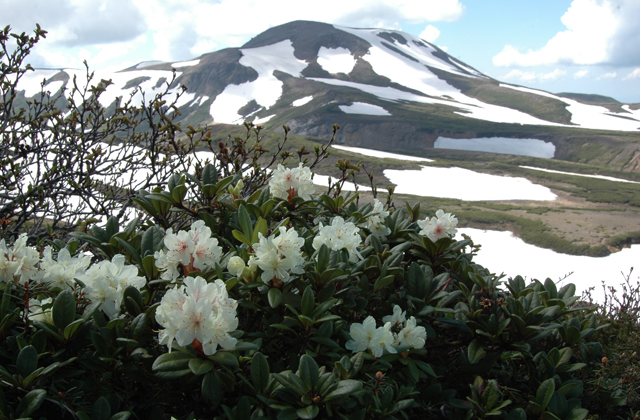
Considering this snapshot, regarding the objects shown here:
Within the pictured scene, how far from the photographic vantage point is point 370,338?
136cm

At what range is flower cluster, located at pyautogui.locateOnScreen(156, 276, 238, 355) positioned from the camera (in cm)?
105

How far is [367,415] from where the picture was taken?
127 centimetres

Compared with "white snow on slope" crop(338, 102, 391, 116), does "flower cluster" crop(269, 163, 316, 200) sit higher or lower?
lower

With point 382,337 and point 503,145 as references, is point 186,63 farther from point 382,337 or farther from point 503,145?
point 382,337

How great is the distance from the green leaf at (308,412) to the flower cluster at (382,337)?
0.88 ft

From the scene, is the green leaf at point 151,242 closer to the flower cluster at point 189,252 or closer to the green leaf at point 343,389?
the flower cluster at point 189,252

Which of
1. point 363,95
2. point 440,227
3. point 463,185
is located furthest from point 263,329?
point 363,95

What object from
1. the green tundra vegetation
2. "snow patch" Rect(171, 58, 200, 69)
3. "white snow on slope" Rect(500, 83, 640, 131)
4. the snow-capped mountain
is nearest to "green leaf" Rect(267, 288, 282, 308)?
the green tundra vegetation

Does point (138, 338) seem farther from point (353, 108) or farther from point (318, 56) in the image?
point (318, 56)

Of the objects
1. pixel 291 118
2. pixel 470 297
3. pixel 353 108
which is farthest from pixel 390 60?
pixel 470 297

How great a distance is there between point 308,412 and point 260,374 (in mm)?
170

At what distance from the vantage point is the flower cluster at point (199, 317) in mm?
1047

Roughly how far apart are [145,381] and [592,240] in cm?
1809

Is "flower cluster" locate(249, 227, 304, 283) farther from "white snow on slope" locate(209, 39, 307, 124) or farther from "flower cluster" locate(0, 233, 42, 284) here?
"white snow on slope" locate(209, 39, 307, 124)
